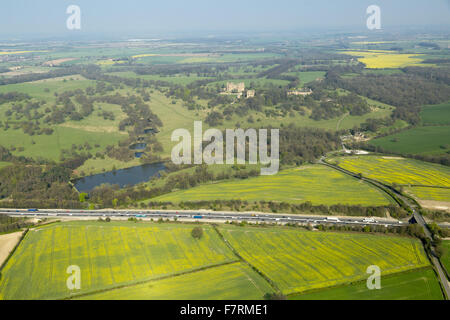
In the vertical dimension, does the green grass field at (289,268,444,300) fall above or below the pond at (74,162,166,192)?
below

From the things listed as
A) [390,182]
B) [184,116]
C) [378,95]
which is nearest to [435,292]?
[390,182]

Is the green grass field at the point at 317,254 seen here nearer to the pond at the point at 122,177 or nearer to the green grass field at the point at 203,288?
the green grass field at the point at 203,288

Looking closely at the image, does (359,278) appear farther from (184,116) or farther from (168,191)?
(184,116)

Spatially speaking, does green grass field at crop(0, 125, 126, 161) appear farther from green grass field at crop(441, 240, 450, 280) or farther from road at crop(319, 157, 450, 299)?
green grass field at crop(441, 240, 450, 280)

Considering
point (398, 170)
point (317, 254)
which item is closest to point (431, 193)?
point (398, 170)

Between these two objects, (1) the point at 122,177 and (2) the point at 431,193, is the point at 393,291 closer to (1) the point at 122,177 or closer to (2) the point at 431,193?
(2) the point at 431,193

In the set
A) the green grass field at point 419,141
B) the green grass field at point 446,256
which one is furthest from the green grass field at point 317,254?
the green grass field at point 419,141

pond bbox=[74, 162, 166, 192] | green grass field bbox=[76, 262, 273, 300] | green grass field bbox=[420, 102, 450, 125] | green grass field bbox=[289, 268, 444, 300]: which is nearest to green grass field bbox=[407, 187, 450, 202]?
green grass field bbox=[289, 268, 444, 300]
